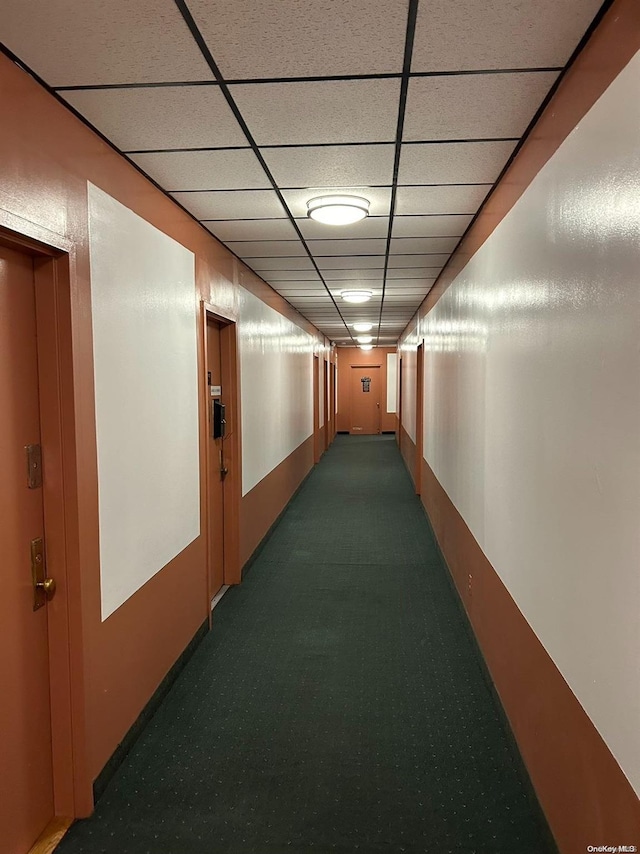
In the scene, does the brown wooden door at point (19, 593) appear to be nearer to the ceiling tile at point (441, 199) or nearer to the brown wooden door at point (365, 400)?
the ceiling tile at point (441, 199)

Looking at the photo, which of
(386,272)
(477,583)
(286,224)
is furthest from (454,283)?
(477,583)

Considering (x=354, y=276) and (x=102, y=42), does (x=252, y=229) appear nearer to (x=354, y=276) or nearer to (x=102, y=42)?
(x=354, y=276)

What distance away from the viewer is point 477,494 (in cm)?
347

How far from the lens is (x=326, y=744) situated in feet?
8.73

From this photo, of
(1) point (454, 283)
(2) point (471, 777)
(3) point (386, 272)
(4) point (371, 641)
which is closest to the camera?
(2) point (471, 777)

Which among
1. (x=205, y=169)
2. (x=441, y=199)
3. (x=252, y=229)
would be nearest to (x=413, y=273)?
(x=252, y=229)

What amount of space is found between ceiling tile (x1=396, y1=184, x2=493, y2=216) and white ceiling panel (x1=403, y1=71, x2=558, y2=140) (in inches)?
26.3

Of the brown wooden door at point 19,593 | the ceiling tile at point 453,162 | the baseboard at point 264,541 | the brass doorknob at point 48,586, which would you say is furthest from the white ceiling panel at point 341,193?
the baseboard at point 264,541

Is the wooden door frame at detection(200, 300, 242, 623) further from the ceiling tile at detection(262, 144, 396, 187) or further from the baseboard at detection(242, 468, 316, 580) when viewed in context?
the ceiling tile at detection(262, 144, 396, 187)

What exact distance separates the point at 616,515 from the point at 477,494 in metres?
2.05

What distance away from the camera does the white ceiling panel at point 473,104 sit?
1.93 m

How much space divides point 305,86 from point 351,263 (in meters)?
3.03

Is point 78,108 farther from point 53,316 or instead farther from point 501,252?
point 501,252

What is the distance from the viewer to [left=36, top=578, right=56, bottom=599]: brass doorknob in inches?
82.8
